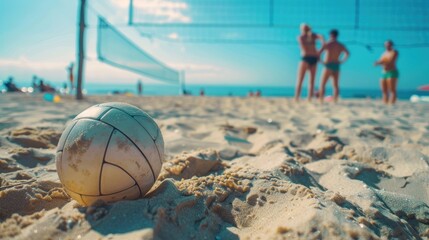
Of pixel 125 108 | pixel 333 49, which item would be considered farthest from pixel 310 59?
pixel 125 108

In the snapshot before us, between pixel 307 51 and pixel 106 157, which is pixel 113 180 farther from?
pixel 307 51

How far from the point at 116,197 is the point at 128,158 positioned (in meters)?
0.20

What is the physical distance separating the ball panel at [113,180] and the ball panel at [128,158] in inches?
0.9

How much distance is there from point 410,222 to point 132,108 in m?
1.57

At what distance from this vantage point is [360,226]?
4.23ft

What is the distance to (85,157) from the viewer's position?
1.40 meters

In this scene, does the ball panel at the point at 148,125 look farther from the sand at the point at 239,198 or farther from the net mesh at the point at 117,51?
the net mesh at the point at 117,51

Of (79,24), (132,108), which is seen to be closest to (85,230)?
(132,108)

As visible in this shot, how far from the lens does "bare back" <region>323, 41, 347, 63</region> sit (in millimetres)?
7476

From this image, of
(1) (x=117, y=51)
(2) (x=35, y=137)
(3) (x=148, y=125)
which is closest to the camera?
(3) (x=148, y=125)

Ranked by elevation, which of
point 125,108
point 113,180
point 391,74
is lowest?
point 113,180

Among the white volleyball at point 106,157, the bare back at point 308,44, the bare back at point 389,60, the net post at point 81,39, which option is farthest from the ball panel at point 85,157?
the bare back at point 389,60

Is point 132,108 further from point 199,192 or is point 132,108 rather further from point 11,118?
point 11,118

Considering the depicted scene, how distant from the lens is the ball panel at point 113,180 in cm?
141
